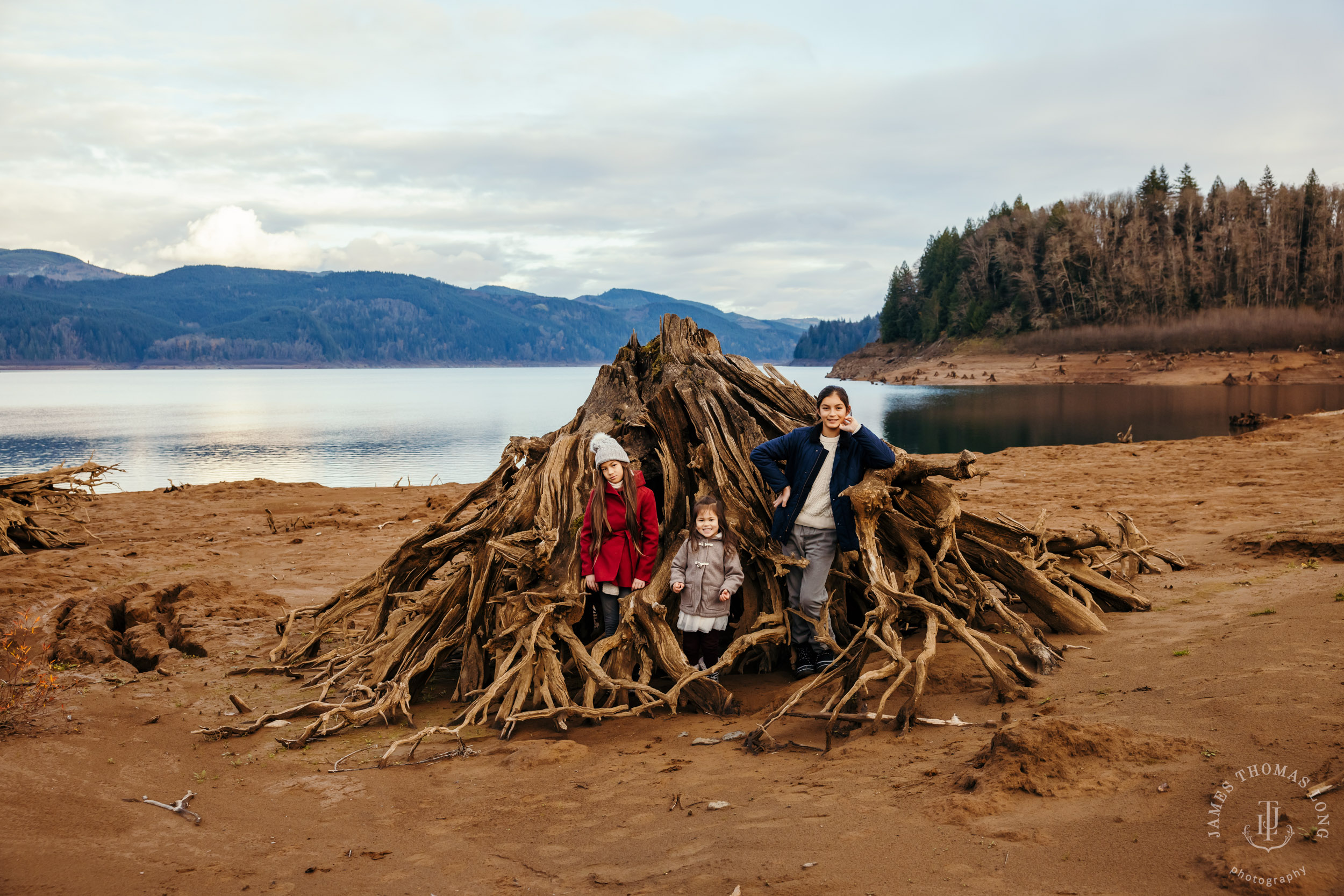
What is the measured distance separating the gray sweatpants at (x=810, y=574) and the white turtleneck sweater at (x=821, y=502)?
51 millimetres

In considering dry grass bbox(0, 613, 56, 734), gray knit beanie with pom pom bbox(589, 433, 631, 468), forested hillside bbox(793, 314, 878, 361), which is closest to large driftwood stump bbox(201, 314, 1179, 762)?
gray knit beanie with pom pom bbox(589, 433, 631, 468)

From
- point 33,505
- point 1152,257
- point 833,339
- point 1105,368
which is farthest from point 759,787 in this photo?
point 833,339

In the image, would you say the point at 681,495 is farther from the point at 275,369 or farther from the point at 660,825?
the point at 275,369

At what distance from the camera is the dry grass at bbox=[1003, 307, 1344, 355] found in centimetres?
5509

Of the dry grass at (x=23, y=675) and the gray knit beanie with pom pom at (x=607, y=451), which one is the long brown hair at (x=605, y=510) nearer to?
the gray knit beanie with pom pom at (x=607, y=451)

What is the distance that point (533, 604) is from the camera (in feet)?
17.4

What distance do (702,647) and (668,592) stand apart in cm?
A: 42

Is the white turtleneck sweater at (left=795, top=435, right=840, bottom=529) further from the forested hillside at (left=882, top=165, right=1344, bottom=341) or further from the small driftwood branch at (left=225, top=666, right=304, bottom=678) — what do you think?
the forested hillside at (left=882, top=165, right=1344, bottom=341)

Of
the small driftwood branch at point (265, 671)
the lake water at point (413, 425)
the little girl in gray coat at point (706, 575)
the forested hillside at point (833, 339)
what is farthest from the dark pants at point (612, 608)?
the forested hillside at point (833, 339)

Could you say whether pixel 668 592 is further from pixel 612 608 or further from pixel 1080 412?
pixel 1080 412

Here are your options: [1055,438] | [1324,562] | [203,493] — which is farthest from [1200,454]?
[203,493]

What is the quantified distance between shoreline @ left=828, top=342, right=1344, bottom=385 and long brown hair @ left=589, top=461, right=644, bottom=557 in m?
49.4

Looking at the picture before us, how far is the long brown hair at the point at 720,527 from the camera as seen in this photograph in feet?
17.2

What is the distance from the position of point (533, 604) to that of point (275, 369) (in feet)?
694
